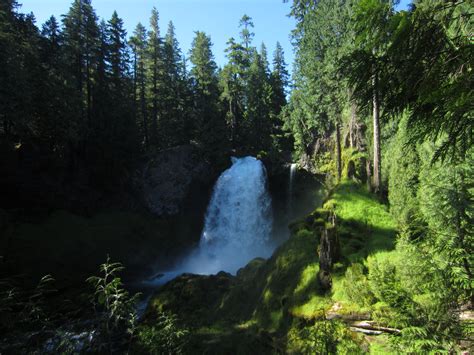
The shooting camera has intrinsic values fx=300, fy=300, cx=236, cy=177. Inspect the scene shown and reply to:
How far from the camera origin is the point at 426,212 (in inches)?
285

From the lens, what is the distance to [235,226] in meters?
27.0

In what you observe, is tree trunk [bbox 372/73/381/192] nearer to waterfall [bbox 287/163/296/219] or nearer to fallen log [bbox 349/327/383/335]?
fallen log [bbox 349/327/383/335]

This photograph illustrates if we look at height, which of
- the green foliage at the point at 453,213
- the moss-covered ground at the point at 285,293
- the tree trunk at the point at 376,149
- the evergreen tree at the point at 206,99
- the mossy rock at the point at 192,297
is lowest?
the mossy rock at the point at 192,297

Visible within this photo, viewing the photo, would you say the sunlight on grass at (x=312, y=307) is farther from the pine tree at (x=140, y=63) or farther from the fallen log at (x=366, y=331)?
the pine tree at (x=140, y=63)

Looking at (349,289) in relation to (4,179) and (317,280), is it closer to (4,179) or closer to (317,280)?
(317,280)

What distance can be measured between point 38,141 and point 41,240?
31.7 feet

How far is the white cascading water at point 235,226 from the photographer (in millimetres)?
25703

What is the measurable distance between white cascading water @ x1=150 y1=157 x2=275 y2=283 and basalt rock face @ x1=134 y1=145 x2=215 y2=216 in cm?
279

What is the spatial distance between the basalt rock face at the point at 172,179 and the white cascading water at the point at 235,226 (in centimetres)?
279

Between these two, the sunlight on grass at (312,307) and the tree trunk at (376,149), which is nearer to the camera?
the sunlight on grass at (312,307)

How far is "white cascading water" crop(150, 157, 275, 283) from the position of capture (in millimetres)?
25703

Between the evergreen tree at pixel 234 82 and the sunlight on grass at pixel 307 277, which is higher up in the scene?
the evergreen tree at pixel 234 82

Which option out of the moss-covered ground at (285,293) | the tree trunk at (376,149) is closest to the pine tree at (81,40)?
the moss-covered ground at (285,293)

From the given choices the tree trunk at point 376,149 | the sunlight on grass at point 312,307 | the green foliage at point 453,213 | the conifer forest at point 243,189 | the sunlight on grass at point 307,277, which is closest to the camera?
the conifer forest at point 243,189
